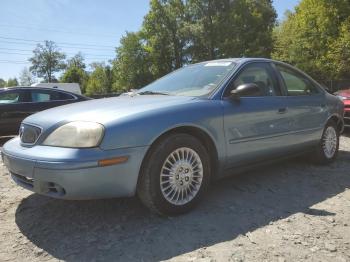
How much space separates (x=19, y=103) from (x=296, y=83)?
6260 mm

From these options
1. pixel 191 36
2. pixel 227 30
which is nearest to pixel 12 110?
pixel 227 30

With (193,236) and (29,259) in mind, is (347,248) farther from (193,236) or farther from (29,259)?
(29,259)

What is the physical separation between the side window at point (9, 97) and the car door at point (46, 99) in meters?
0.31

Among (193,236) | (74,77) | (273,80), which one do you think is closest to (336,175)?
(273,80)

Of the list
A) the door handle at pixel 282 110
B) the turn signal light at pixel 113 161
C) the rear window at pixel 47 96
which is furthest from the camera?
the rear window at pixel 47 96

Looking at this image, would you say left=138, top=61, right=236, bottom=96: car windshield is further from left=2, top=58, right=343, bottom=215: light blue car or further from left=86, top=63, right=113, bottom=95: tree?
left=86, top=63, right=113, bottom=95: tree

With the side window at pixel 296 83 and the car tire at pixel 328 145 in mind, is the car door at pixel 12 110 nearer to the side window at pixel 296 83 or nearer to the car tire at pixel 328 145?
the side window at pixel 296 83

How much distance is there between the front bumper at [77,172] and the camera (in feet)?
9.97

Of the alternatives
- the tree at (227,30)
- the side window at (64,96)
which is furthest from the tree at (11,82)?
the side window at (64,96)

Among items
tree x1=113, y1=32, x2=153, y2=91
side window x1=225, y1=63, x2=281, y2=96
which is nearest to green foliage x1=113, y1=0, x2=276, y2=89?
tree x1=113, y1=32, x2=153, y2=91

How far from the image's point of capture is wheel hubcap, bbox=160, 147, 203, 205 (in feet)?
11.5

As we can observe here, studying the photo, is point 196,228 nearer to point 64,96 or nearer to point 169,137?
point 169,137

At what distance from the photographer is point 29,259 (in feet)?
9.46

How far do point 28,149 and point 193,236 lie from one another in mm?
1543
